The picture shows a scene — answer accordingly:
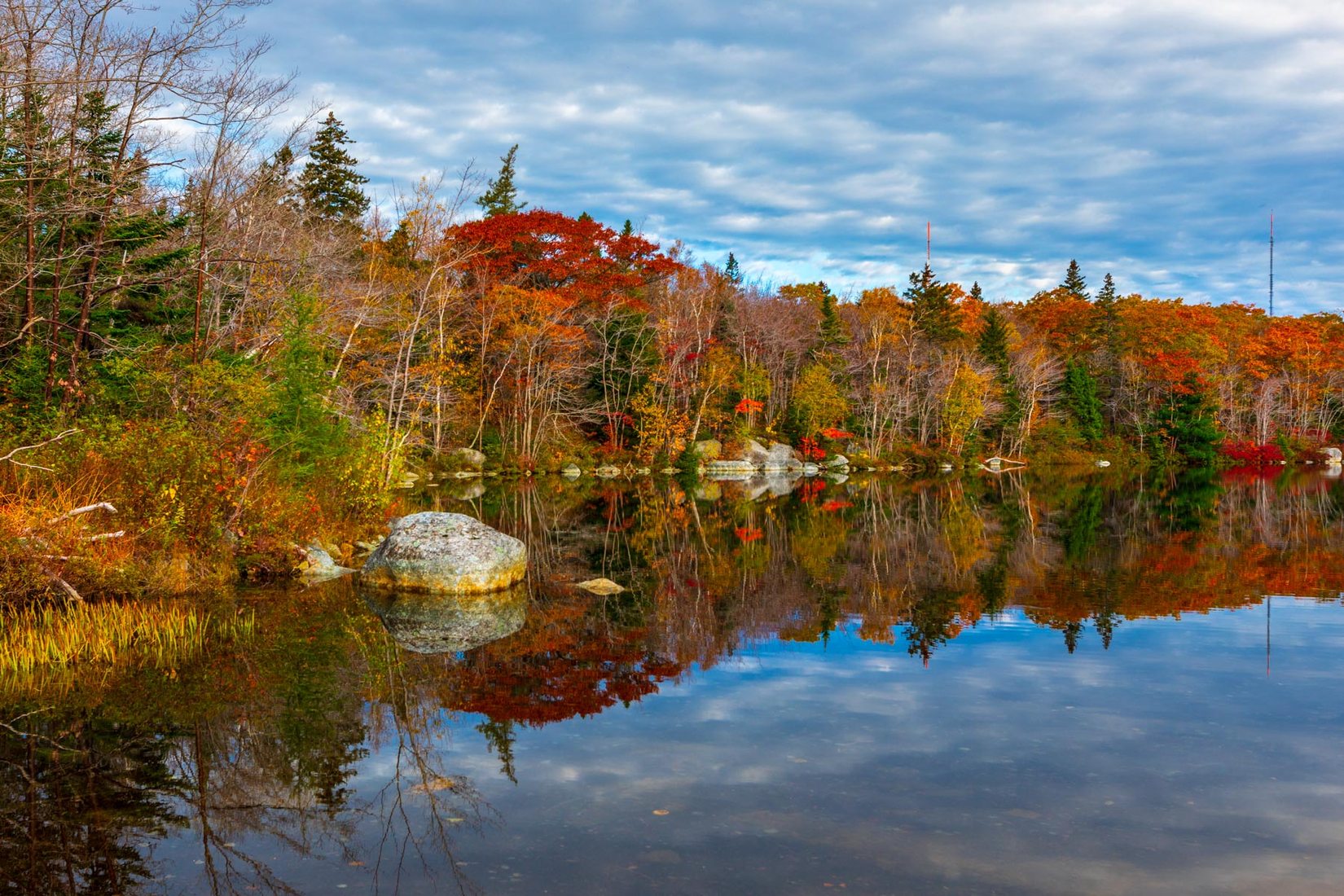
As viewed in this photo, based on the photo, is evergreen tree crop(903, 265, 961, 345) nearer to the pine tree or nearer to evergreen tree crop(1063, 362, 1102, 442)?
evergreen tree crop(1063, 362, 1102, 442)

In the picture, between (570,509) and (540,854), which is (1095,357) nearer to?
(570,509)

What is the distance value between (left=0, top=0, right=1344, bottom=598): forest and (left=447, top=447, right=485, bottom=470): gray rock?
0.24m

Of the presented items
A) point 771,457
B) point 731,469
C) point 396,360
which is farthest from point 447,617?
point 771,457

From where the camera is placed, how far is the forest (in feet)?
45.0

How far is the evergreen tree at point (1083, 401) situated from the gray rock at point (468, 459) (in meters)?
40.6

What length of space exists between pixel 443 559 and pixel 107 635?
479 cm

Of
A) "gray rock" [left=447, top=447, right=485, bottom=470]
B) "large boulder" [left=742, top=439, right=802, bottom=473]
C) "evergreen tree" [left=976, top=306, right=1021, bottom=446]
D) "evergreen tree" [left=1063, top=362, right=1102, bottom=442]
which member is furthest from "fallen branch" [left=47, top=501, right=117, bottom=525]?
"evergreen tree" [left=1063, top=362, right=1102, bottom=442]

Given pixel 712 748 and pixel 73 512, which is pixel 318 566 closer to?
pixel 73 512

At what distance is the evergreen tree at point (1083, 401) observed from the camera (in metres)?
64.2

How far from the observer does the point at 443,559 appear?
14523 millimetres

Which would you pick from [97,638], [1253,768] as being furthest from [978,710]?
[97,638]

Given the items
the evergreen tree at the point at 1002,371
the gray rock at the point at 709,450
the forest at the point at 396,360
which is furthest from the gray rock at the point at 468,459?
the evergreen tree at the point at 1002,371

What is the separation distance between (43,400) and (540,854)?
13657 mm

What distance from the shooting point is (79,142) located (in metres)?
14.3
